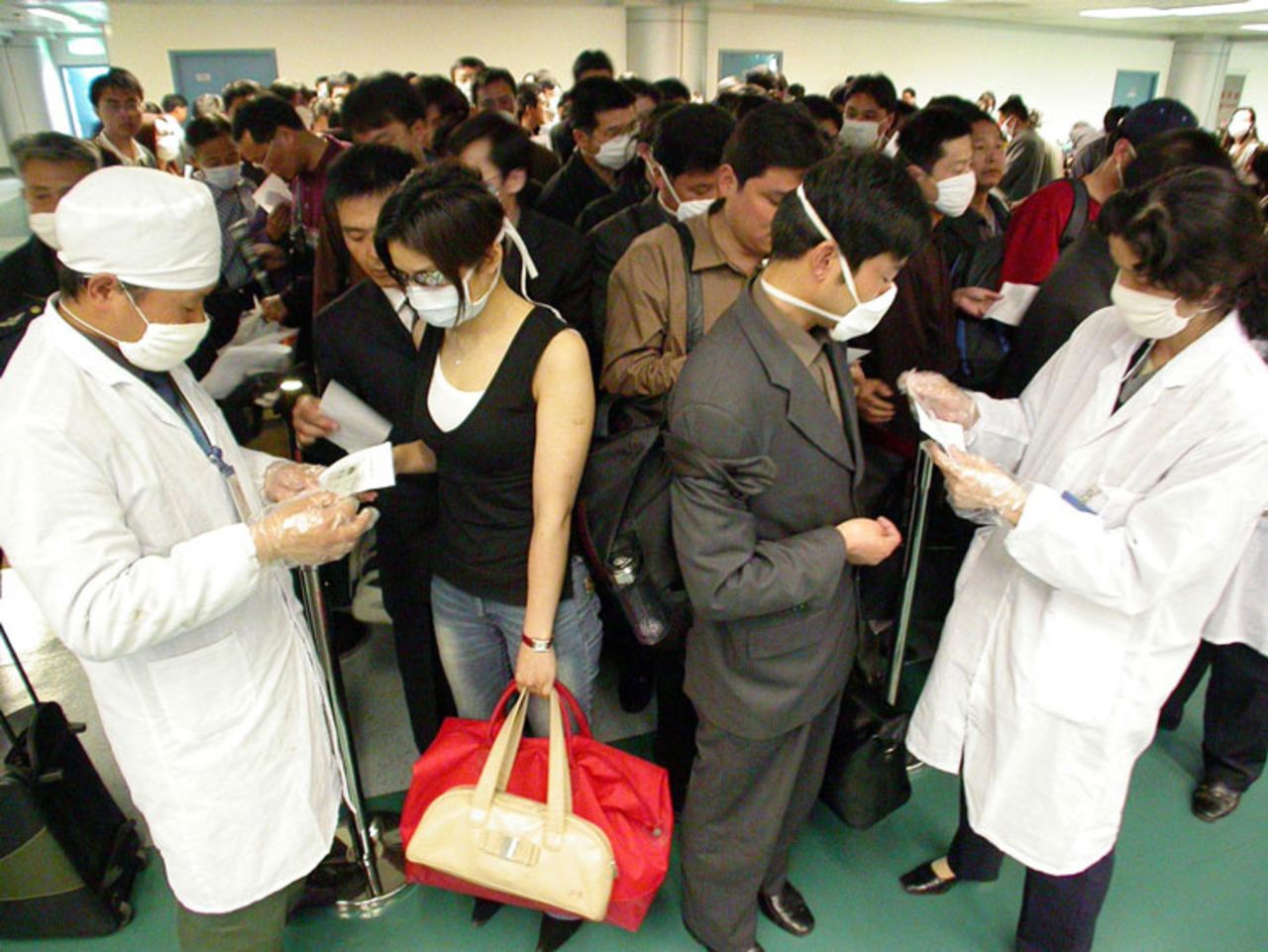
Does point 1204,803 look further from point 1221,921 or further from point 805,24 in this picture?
point 805,24

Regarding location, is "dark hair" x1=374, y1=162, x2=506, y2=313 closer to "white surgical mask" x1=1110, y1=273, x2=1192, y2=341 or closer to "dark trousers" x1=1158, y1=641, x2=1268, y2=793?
"white surgical mask" x1=1110, y1=273, x2=1192, y2=341

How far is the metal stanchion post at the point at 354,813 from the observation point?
1.73m

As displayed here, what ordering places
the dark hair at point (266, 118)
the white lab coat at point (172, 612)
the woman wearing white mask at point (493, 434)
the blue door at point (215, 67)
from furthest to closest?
1. the blue door at point (215, 67)
2. the dark hair at point (266, 118)
3. the woman wearing white mask at point (493, 434)
4. the white lab coat at point (172, 612)

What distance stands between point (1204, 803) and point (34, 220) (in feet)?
11.7

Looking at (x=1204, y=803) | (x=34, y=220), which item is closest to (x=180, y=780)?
(x=34, y=220)

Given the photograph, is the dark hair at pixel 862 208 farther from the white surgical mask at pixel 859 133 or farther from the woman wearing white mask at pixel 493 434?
the white surgical mask at pixel 859 133

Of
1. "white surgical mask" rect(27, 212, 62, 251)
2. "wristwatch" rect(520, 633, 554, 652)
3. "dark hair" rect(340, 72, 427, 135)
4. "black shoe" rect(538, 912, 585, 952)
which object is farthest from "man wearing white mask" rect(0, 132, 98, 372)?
"black shoe" rect(538, 912, 585, 952)

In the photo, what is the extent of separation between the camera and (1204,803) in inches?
86.7

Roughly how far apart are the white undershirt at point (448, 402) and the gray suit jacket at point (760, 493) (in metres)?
0.40

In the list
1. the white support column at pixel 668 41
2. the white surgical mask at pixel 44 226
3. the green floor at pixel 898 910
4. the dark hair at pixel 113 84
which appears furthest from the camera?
the white support column at pixel 668 41

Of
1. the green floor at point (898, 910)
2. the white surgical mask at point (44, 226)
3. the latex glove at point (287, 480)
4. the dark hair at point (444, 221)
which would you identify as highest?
the dark hair at point (444, 221)

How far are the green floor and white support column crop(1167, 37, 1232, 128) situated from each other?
62.6 ft

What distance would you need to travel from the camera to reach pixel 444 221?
1.35m

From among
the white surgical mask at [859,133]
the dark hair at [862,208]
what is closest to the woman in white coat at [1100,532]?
the dark hair at [862,208]
